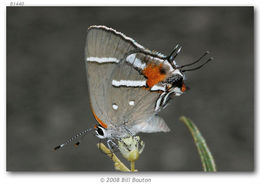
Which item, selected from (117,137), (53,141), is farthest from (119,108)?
(53,141)

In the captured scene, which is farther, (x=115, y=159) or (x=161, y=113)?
(x=161, y=113)

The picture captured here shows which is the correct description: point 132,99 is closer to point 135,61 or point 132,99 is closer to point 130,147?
point 135,61

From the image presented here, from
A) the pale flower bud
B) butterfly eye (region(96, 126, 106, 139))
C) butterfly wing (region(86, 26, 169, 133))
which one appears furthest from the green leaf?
butterfly eye (region(96, 126, 106, 139))

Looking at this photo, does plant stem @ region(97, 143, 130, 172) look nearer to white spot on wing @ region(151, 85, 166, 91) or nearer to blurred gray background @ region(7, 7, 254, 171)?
white spot on wing @ region(151, 85, 166, 91)

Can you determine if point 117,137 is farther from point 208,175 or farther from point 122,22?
point 122,22

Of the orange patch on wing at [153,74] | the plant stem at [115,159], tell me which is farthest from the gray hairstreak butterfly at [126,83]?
the plant stem at [115,159]

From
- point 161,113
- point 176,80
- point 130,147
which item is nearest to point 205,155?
point 130,147

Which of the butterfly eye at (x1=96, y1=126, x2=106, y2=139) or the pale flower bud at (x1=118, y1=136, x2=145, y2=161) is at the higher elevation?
the butterfly eye at (x1=96, y1=126, x2=106, y2=139)
